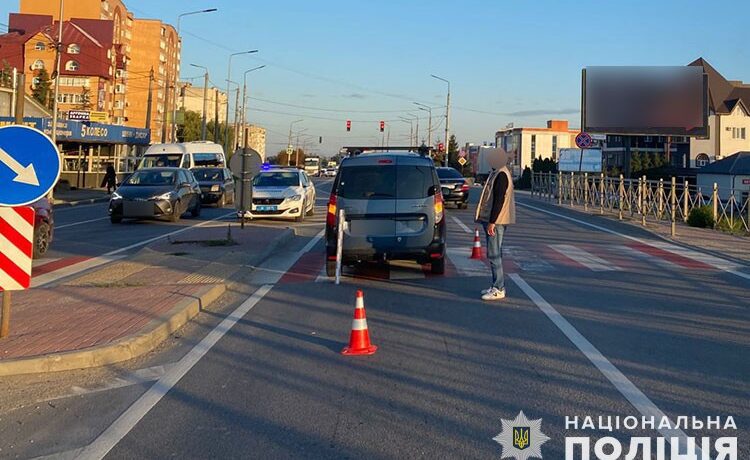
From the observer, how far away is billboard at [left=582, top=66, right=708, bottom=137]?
132 ft

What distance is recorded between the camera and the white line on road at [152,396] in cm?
500

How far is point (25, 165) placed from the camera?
7.39 meters

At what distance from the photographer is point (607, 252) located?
1588 centimetres

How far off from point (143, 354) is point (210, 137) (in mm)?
103268

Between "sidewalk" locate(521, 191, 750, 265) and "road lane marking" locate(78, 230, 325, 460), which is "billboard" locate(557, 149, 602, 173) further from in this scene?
"road lane marking" locate(78, 230, 325, 460)

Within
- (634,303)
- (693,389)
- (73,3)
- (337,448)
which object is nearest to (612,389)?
(693,389)

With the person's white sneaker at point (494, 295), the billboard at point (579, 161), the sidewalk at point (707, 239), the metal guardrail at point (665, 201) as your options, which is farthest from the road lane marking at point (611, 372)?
the billboard at point (579, 161)

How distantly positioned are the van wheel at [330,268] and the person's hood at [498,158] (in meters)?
3.06

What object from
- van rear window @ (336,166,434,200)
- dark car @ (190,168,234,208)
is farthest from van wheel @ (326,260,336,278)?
dark car @ (190,168,234,208)

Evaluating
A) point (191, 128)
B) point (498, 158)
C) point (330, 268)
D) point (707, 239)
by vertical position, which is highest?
point (191, 128)

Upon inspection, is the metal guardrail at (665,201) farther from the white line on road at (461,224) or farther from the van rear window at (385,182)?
the van rear window at (385,182)

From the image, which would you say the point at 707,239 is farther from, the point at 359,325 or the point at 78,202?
the point at 78,202

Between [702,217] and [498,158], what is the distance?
16.7 metres

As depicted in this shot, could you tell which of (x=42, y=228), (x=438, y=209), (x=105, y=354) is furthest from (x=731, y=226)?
(x=105, y=354)
